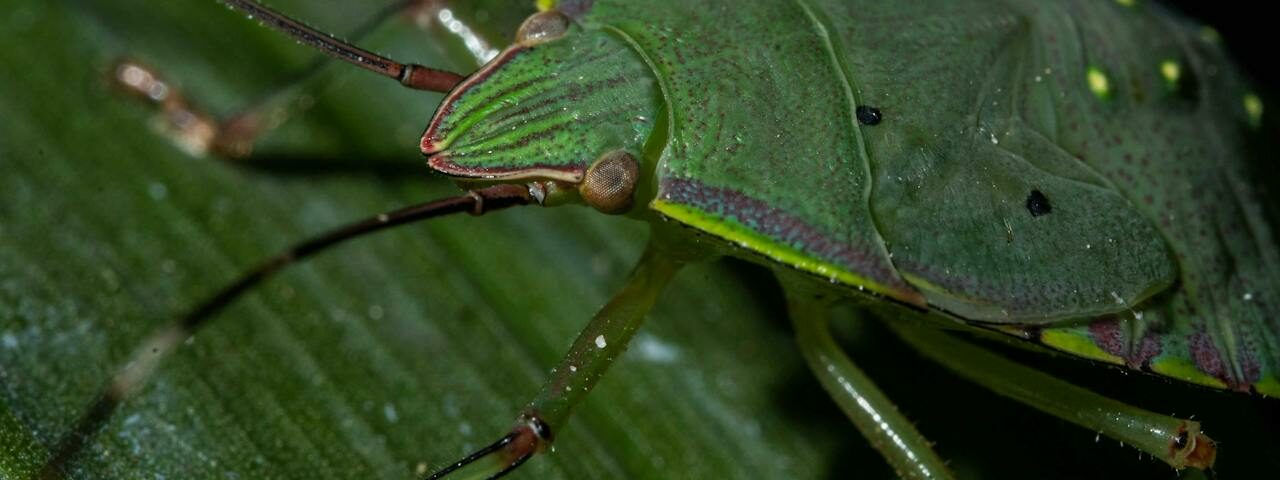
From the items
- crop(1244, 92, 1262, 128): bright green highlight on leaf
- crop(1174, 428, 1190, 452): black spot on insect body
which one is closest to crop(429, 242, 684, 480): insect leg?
crop(1174, 428, 1190, 452): black spot on insect body

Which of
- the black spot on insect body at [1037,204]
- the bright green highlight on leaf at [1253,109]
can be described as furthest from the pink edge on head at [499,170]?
the bright green highlight on leaf at [1253,109]

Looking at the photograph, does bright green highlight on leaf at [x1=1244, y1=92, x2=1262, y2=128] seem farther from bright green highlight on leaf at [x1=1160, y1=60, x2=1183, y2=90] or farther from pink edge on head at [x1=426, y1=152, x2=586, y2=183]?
pink edge on head at [x1=426, y1=152, x2=586, y2=183]

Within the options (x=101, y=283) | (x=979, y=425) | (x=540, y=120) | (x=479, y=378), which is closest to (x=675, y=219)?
(x=540, y=120)

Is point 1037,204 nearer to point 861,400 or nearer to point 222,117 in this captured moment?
point 861,400

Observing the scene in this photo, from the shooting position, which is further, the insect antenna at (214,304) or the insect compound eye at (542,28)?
the insect compound eye at (542,28)

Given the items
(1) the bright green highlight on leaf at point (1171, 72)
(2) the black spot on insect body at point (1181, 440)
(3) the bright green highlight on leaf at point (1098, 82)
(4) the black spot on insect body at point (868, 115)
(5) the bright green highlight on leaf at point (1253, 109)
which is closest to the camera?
(4) the black spot on insect body at point (868, 115)

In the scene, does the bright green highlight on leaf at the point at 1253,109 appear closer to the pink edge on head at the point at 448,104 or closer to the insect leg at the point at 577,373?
the insect leg at the point at 577,373

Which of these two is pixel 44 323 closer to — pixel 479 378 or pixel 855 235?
pixel 479 378

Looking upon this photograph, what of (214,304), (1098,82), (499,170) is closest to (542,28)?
(499,170)
